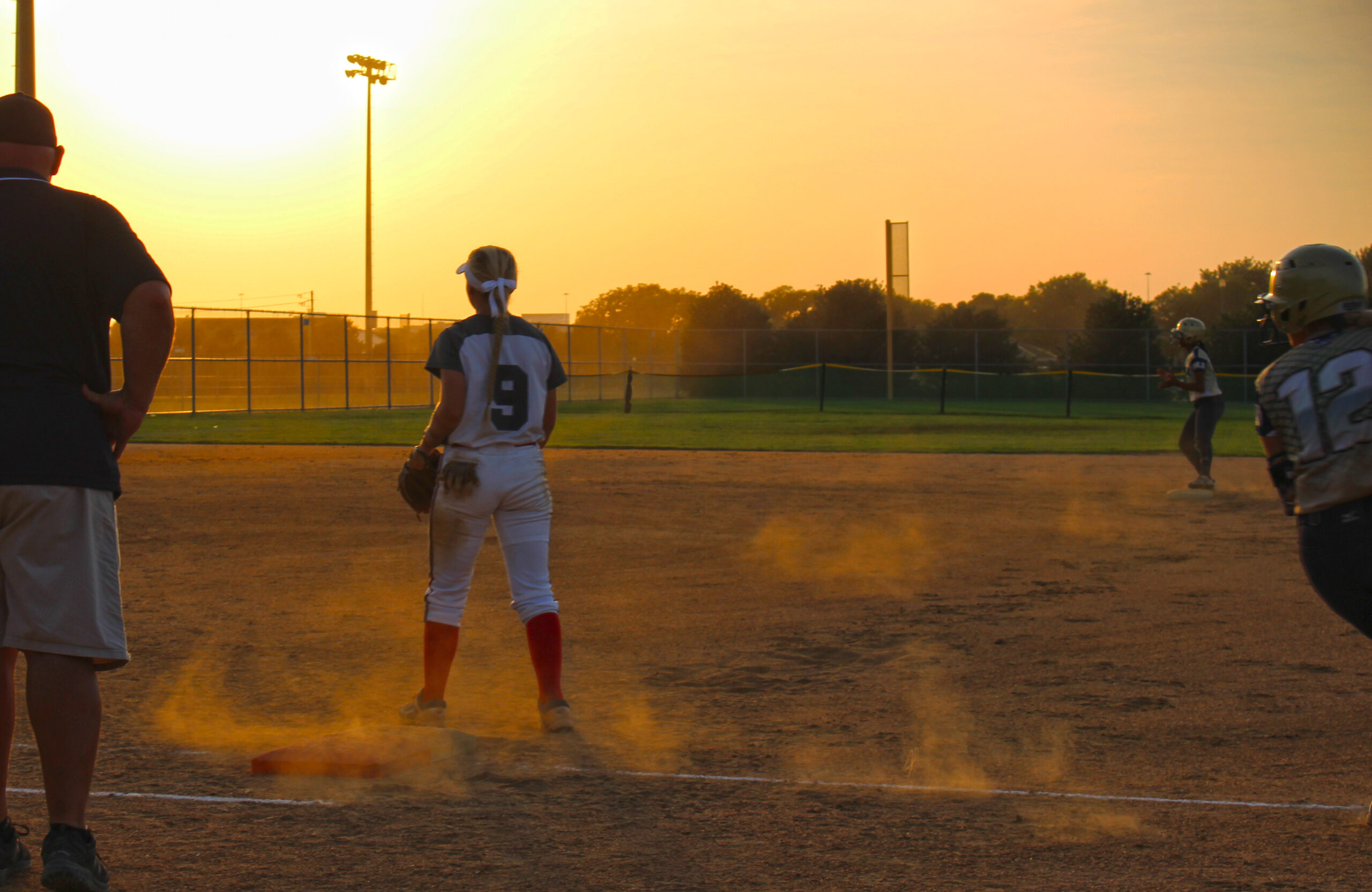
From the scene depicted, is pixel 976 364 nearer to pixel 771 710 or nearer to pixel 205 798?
pixel 771 710

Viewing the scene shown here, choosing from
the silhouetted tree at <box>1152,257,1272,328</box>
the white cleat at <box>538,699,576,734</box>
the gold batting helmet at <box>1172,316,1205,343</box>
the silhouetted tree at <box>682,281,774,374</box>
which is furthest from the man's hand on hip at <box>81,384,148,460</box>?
the silhouetted tree at <box>1152,257,1272,328</box>

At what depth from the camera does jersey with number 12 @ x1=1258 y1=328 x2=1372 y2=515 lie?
11.5 feet

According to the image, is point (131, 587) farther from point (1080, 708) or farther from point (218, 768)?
point (1080, 708)

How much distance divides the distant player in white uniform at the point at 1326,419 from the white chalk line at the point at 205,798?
3.00 metres

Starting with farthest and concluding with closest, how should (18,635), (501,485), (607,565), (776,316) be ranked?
1. (776,316)
2. (607,565)
3. (501,485)
4. (18,635)

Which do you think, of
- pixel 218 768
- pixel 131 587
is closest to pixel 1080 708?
pixel 218 768

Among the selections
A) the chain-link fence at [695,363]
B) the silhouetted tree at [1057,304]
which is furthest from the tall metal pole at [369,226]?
the silhouetted tree at [1057,304]

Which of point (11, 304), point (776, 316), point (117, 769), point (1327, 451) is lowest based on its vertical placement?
point (117, 769)

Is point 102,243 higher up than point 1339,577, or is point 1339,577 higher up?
point 102,243

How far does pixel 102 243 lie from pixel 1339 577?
3.44 meters

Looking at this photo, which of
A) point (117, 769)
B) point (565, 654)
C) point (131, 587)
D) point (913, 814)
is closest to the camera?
point (913, 814)

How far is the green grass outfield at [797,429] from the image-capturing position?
21312 millimetres

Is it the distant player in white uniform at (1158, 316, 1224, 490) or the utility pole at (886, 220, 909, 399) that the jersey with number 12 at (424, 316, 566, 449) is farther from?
the utility pole at (886, 220, 909, 399)

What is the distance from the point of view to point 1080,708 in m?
5.07
